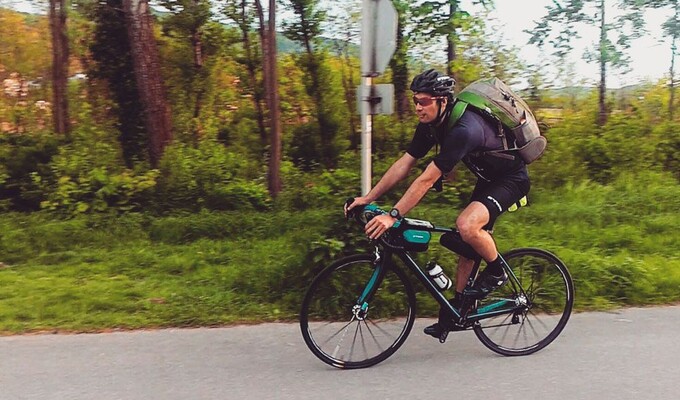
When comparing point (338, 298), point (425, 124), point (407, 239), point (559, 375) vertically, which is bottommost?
point (559, 375)

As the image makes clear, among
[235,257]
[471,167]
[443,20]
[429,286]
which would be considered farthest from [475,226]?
[443,20]

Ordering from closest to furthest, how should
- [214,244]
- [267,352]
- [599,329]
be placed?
[267,352] → [599,329] → [214,244]

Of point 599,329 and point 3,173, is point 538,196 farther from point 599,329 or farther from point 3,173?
point 3,173

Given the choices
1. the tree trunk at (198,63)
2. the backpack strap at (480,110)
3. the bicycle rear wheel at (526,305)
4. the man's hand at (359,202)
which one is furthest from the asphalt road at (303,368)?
the tree trunk at (198,63)

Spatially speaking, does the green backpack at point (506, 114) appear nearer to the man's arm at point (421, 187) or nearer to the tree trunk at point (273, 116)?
the man's arm at point (421, 187)

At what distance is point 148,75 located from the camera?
953 cm

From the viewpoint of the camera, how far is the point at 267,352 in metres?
4.30

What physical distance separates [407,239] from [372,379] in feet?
2.96

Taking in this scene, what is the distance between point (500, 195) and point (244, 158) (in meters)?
6.72

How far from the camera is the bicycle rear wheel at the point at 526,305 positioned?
14.2 ft

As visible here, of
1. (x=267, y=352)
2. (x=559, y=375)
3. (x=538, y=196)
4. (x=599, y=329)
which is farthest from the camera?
(x=538, y=196)

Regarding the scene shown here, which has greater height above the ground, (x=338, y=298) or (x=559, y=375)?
(x=338, y=298)

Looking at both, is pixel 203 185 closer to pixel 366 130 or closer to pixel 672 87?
pixel 366 130

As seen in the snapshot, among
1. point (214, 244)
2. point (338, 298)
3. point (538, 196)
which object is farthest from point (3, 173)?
point (538, 196)
